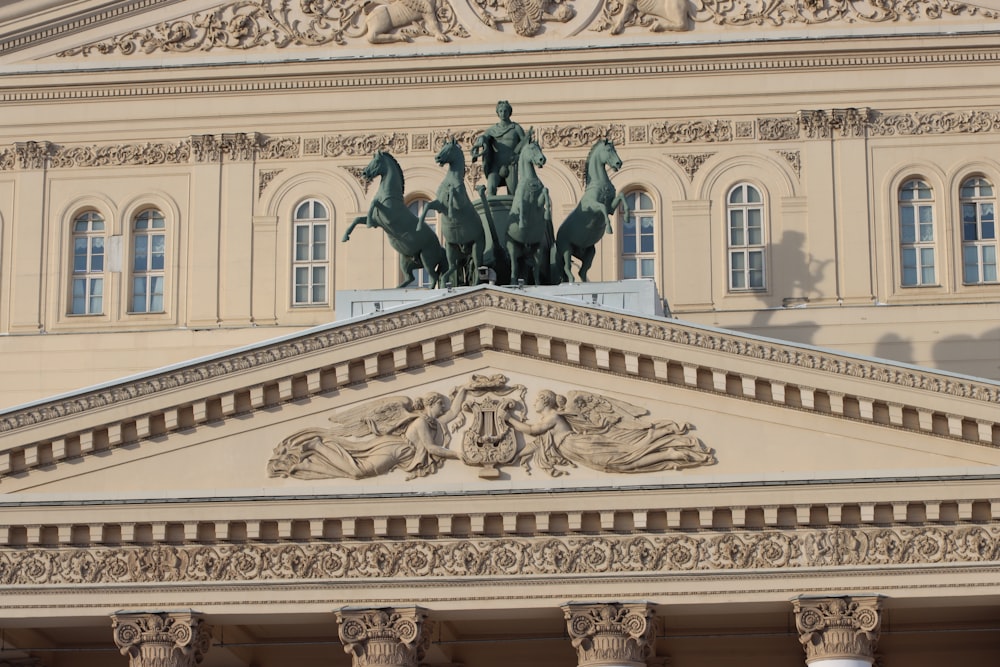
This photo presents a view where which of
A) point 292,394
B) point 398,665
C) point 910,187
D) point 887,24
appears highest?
point 887,24

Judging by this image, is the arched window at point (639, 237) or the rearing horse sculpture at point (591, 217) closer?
the rearing horse sculpture at point (591, 217)

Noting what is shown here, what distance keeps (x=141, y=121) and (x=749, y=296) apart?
1059 cm

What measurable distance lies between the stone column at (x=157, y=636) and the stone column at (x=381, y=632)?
6.30ft

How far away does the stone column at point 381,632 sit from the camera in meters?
31.5

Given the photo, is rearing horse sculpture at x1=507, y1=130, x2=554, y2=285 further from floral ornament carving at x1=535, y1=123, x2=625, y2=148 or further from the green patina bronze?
A: floral ornament carving at x1=535, y1=123, x2=625, y2=148

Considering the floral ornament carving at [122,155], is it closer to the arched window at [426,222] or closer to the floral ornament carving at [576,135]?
the arched window at [426,222]

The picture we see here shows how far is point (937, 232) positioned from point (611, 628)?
40.1 ft

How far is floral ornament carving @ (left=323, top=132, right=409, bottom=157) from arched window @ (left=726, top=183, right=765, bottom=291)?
552 centimetres

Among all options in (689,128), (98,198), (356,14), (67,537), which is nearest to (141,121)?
(98,198)

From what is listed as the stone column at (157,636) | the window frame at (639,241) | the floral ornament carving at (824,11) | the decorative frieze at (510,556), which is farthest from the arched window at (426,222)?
the stone column at (157,636)

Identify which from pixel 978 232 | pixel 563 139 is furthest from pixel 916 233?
pixel 563 139

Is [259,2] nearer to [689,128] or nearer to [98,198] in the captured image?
[98,198]

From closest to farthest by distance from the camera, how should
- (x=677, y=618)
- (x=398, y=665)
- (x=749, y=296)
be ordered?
(x=398, y=665), (x=677, y=618), (x=749, y=296)

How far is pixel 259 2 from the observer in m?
41.9
